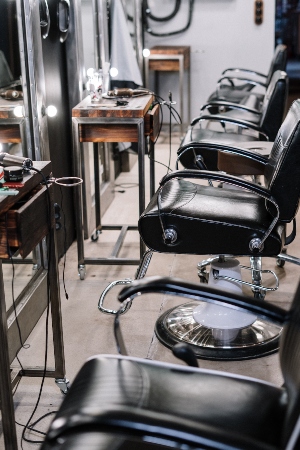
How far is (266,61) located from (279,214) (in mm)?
4564

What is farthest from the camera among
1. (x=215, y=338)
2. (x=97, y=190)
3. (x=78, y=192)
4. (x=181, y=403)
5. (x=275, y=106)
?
(x=97, y=190)

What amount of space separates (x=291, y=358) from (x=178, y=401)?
0.89 feet

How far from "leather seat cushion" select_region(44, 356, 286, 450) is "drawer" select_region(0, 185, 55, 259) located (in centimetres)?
43

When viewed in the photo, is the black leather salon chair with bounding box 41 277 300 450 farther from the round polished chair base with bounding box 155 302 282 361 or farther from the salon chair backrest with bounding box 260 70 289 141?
the salon chair backrest with bounding box 260 70 289 141

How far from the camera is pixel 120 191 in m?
5.01

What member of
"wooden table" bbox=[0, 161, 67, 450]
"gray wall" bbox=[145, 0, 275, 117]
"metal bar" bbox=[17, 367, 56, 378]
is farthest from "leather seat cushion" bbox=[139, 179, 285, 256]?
"gray wall" bbox=[145, 0, 275, 117]

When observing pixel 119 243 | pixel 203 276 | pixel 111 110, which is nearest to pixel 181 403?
pixel 203 276

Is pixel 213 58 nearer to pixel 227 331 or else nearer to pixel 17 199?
pixel 227 331

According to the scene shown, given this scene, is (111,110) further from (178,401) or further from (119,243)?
(178,401)

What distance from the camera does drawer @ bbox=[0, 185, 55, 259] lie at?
1.92 metres

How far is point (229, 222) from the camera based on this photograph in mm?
2535

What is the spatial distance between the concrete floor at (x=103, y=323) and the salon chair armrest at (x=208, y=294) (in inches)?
32.3

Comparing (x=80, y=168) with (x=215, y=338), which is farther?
(x=80, y=168)

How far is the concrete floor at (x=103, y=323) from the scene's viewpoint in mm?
2545
